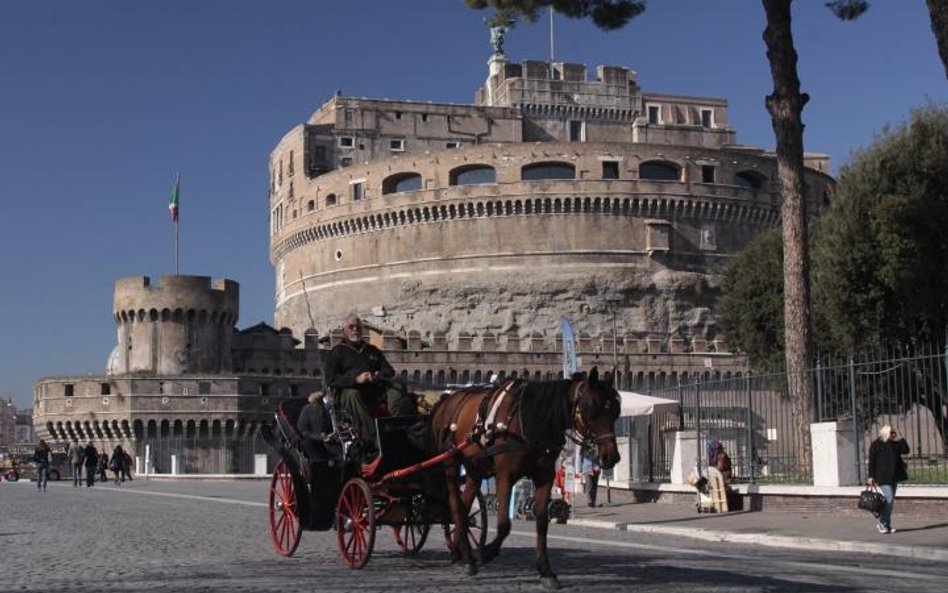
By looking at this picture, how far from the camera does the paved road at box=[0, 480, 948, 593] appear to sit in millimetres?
6988

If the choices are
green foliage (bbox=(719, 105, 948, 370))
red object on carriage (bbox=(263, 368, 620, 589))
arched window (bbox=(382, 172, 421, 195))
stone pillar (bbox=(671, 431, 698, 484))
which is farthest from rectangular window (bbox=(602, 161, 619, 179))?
red object on carriage (bbox=(263, 368, 620, 589))

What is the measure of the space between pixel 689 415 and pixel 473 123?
169 feet

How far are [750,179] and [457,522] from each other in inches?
2292

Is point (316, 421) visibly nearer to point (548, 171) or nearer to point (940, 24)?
point (940, 24)

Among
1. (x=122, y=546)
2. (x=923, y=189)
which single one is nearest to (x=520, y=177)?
(x=923, y=189)

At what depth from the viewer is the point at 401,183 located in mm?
62156

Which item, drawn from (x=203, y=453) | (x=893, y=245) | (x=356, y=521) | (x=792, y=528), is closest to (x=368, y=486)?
(x=356, y=521)

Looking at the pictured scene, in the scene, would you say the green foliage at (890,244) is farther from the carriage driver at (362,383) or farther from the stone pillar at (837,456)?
the carriage driver at (362,383)

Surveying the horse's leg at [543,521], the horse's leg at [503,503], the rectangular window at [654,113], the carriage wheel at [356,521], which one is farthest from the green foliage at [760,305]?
the rectangular window at [654,113]

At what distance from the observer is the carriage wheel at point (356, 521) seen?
764 cm

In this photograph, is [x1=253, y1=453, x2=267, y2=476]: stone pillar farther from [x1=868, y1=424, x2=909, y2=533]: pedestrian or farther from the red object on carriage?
the red object on carriage

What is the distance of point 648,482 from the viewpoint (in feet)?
58.9

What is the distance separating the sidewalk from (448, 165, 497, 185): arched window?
148 ft

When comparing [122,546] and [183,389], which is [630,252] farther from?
[122,546]
